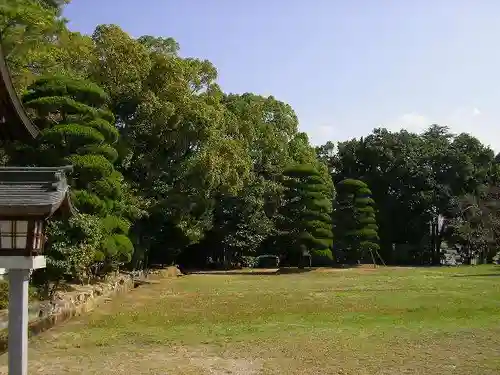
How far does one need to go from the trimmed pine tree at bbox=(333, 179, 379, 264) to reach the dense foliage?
0.10 m

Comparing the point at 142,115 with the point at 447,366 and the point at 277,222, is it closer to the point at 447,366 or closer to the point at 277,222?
the point at 277,222

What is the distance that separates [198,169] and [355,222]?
13.2m

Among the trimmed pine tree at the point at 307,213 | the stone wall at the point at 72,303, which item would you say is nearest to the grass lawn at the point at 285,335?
the stone wall at the point at 72,303

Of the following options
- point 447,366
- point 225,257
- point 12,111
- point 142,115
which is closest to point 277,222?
point 225,257

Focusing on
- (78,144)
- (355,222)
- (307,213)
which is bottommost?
(355,222)

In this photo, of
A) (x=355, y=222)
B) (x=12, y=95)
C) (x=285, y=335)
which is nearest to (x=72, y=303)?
(x=285, y=335)

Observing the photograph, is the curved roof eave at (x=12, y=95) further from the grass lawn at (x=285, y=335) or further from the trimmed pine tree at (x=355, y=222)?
the trimmed pine tree at (x=355, y=222)

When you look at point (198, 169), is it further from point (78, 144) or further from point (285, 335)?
point (285, 335)

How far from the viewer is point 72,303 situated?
1662cm

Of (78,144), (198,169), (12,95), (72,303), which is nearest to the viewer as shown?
(12,95)

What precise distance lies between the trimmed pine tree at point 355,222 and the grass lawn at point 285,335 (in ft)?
52.1

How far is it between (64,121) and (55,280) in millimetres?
5868

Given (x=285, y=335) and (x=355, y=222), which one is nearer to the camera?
(x=285, y=335)

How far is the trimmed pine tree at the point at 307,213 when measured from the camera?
34812mm
